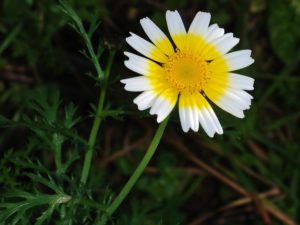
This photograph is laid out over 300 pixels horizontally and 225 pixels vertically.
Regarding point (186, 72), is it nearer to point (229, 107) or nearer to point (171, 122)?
point (229, 107)

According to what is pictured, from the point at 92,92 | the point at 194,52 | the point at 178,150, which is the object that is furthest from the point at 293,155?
the point at 194,52

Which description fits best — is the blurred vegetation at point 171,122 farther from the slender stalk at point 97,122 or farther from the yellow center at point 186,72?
the yellow center at point 186,72

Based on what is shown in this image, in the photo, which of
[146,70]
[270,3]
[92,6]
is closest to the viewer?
[146,70]

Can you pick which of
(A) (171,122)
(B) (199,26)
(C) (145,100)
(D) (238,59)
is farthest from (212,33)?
(A) (171,122)

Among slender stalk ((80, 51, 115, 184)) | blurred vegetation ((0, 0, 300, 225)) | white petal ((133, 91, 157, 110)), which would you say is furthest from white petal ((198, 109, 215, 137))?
blurred vegetation ((0, 0, 300, 225))

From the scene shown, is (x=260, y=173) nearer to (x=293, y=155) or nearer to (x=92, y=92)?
(x=293, y=155)

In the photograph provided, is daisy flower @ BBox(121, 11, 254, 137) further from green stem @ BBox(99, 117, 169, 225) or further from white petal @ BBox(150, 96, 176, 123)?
green stem @ BBox(99, 117, 169, 225)
